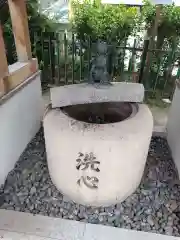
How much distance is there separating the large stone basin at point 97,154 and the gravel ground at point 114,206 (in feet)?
0.37

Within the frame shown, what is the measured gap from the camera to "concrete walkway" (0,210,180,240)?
1931 millimetres

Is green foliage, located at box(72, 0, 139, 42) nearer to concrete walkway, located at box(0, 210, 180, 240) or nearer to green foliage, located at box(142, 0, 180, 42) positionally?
green foliage, located at box(142, 0, 180, 42)

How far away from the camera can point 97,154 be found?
192 cm

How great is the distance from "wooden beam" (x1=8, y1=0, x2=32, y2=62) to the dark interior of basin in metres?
1.17

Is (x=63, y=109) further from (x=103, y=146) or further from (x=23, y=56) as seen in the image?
(x=23, y=56)

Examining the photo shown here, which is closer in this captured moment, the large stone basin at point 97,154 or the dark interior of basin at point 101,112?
the large stone basin at point 97,154

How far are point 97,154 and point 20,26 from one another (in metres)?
2.05

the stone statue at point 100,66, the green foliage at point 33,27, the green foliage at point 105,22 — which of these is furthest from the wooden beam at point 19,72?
the green foliage at point 105,22

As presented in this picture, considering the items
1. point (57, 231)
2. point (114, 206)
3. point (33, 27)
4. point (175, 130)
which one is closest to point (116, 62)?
point (33, 27)

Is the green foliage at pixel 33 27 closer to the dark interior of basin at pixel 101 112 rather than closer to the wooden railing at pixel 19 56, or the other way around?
the wooden railing at pixel 19 56

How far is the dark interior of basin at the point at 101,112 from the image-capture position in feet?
8.54

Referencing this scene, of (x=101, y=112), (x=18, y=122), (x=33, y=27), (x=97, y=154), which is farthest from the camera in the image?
(x=33, y=27)

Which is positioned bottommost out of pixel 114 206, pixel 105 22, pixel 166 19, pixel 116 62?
pixel 114 206

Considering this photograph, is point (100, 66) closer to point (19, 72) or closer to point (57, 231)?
point (19, 72)
